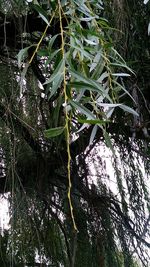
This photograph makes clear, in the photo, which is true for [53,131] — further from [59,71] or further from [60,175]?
[60,175]

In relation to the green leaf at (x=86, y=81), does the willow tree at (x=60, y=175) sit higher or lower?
higher

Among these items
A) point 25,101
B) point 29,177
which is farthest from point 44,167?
point 25,101

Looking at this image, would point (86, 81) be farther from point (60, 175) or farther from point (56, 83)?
point (60, 175)

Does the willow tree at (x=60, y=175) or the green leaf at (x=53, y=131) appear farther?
the willow tree at (x=60, y=175)

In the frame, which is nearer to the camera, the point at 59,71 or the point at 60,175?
the point at 59,71

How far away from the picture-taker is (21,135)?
82cm

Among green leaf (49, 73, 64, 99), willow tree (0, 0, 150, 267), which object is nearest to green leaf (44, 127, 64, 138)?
green leaf (49, 73, 64, 99)

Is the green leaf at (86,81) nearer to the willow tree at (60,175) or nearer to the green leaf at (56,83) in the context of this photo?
the green leaf at (56,83)

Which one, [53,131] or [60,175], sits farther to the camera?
[60,175]

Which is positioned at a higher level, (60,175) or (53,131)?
(60,175)

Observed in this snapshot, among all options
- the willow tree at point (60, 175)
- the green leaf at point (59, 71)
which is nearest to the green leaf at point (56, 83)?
the green leaf at point (59, 71)

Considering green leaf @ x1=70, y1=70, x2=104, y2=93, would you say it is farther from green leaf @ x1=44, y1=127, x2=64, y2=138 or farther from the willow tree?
the willow tree

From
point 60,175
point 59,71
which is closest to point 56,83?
point 59,71

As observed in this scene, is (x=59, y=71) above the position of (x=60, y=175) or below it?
below
